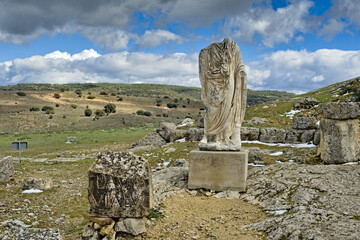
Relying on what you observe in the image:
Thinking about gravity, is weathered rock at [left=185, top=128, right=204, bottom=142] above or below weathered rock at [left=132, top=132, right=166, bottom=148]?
above

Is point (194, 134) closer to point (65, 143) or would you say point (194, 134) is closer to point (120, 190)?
point (65, 143)

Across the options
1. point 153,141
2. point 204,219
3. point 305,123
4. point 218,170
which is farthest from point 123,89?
point 204,219

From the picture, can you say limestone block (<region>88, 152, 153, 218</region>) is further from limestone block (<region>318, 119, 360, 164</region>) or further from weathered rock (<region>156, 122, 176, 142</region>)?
weathered rock (<region>156, 122, 176, 142</region>)

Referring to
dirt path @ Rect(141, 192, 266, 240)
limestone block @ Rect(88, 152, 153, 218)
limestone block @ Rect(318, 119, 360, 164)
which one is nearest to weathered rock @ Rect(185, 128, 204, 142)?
limestone block @ Rect(318, 119, 360, 164)

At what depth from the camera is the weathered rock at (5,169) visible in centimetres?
1134

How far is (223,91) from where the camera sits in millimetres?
8211

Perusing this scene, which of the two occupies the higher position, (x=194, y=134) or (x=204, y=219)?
(x=204, y=219)

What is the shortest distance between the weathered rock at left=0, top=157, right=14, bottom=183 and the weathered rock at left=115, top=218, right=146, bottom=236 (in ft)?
25.8

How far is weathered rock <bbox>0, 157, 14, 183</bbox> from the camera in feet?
37.2

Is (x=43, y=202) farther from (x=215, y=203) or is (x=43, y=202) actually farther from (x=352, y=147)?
(x=352, y=147)

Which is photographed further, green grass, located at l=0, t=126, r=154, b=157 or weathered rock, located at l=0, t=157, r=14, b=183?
green grass, located at l=0, t=126, r=154, b=157

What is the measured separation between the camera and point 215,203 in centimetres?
735

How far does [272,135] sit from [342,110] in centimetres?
830

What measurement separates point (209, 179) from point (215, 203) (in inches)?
32.3
